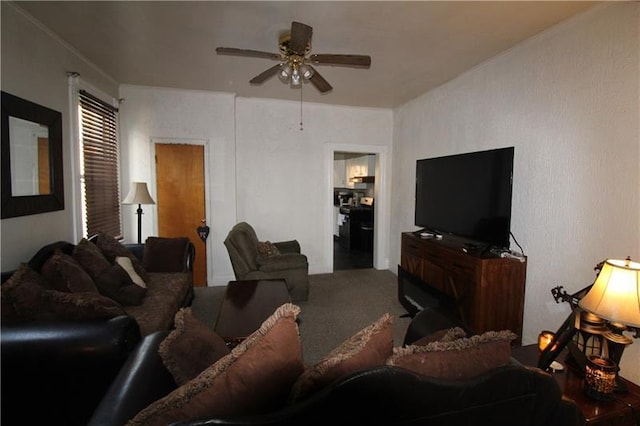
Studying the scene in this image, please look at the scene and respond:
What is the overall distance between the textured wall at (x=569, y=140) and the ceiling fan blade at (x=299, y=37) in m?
1.94

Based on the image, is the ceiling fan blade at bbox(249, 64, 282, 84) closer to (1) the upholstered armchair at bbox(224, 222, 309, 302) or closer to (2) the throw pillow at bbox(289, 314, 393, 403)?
(1) the upholstered armchair at bbox(224, 222, 309, 302)

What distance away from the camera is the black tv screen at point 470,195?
253cm

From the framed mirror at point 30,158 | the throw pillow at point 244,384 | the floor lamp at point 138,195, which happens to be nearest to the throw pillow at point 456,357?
the throw pillow at point 244,384

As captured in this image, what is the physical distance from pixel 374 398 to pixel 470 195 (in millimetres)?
2559

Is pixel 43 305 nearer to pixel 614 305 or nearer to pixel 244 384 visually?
pixel 244 384

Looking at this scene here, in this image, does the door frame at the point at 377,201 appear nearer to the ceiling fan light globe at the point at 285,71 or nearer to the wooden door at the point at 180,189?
the wooden door at the point at 180,189

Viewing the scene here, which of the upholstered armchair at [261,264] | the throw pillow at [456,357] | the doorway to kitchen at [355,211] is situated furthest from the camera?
the doorway to kitchen at [355,211]

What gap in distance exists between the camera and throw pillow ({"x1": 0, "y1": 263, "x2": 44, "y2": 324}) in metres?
1.61

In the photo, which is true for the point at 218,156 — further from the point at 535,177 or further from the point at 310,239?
the point at 535,177

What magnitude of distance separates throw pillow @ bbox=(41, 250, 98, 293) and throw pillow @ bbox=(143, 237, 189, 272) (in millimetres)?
1226

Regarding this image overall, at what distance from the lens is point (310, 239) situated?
4.88 metres

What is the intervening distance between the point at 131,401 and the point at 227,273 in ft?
10.7

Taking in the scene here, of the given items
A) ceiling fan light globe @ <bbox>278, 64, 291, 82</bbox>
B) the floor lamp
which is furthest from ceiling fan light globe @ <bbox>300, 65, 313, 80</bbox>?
the floor lamp

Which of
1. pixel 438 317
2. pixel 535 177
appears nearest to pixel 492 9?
pixel 535 177
